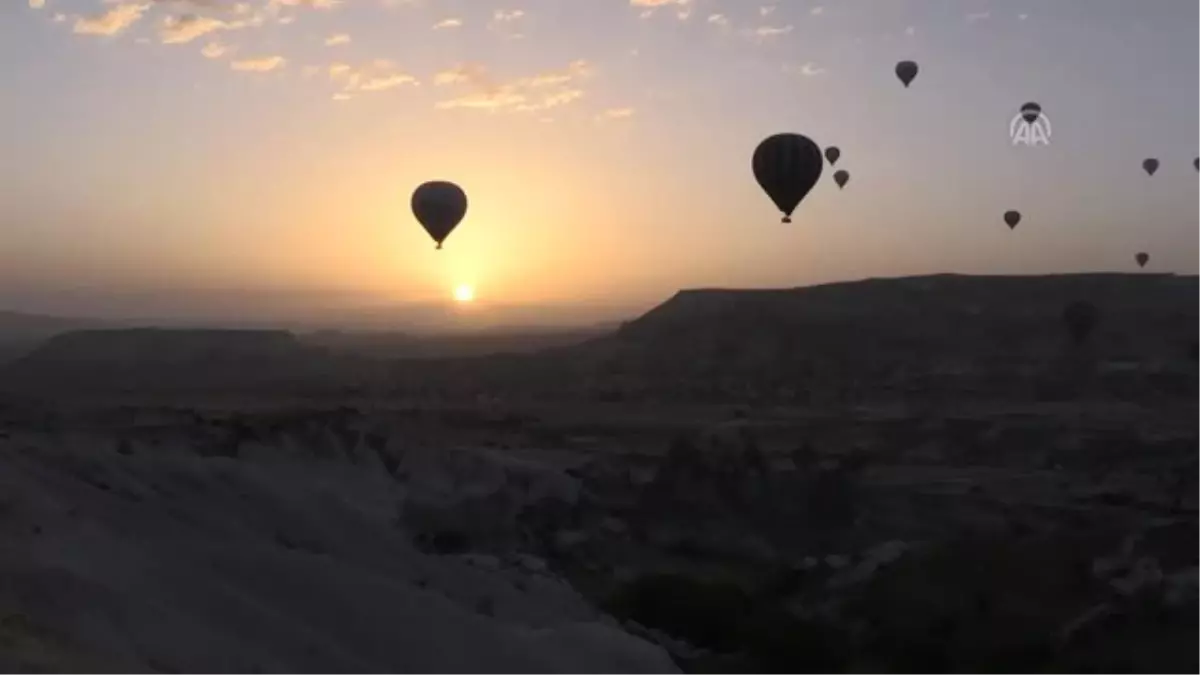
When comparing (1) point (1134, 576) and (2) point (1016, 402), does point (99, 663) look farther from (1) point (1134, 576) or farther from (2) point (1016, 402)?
(2) point (1016, 402)

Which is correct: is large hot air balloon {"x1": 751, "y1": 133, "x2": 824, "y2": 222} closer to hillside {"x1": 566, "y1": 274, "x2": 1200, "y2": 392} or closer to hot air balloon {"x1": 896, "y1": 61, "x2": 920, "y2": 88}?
Result: hot air balloon {"x1": 896, "y1": 61, "x2": 920, "y2": 88}

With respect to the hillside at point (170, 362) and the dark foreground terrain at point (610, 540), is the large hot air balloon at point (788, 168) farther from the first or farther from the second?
the hillside at point (170, 362)

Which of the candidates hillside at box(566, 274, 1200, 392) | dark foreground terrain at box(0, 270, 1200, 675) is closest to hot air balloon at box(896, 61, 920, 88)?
dark foreground terrain at box(0, 270, 1200, 675)

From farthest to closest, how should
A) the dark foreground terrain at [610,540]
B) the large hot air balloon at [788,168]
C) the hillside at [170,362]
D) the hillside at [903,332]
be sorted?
the hillside at [170,362] → the hillside at [903,332] → the large hot air balloon at [788,168] → the dark foreground terrain at [610,540]

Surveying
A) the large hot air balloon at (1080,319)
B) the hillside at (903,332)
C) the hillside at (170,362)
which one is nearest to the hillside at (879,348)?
the hillside at (903,332)

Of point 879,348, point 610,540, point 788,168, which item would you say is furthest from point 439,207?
point 879,348

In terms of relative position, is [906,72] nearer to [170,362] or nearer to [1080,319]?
[1080,319]

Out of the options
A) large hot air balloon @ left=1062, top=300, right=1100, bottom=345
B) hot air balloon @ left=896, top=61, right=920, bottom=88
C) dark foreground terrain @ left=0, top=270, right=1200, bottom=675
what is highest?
hot air balloon @ left=896, top=61, right=920, bottom=88
